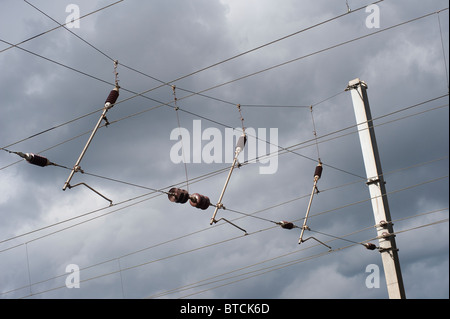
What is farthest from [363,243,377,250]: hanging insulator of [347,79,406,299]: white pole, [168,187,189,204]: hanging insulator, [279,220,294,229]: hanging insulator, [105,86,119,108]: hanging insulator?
[105,86,119,108]: hanging insulator

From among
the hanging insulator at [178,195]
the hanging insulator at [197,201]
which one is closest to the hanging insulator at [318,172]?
the hanging insulator at [197,201]

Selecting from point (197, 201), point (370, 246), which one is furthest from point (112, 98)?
point (370, 246)

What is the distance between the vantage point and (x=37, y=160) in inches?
686

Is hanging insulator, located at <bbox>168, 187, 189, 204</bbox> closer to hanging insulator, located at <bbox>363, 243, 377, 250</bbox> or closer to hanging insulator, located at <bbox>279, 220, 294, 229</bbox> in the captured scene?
hanging insulator, located at <bbox>279, 220, 294, 229</bbox>

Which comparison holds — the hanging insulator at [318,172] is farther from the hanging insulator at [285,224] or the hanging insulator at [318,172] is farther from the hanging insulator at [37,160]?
the hanging insulator at [37,160]

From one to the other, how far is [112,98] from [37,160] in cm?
283

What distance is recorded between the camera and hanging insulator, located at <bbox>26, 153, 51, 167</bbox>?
17.2 meters

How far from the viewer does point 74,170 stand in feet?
56.5
